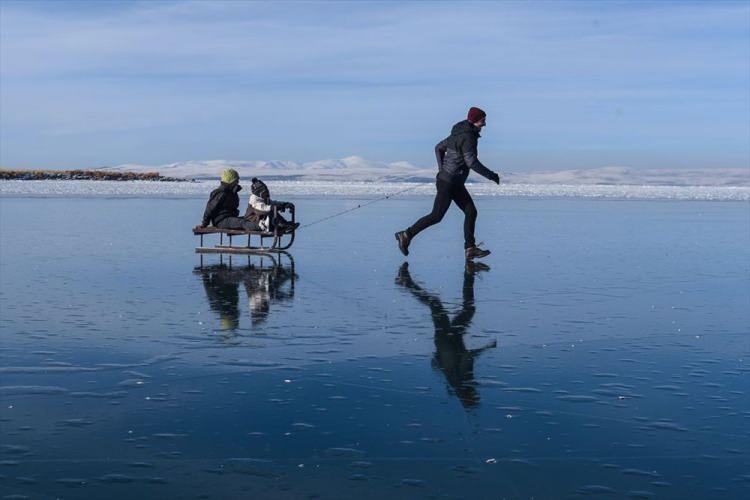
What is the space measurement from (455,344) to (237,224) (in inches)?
328

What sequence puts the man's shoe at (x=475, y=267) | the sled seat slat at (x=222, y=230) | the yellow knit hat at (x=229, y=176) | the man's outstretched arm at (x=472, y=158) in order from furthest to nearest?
the yellow knit hat at (x=229, y=176) < the sled seat slat at (x=222, y=230) < the man's outstretched arm at (x=472, y=158) < the man's shoe at (x=475, y=267)

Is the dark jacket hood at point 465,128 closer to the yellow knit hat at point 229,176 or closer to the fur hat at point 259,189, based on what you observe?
the fur hat at point 259,189

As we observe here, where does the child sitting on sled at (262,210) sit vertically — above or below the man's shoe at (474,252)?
above

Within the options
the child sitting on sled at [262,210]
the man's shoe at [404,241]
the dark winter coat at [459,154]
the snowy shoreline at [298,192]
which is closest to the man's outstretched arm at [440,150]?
the dark winter coat at [459,154]

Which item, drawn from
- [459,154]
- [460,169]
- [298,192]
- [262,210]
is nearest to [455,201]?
[460,169]

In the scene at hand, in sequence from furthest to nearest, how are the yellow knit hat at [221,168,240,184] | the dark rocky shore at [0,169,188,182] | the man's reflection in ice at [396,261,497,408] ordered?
the dark rocky shore at [0,169,188,182] → the yellow knit hat at [221,168,240,184] → the man's reflection in ice at [396,261,497,408]

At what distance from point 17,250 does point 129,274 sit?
13.0ft

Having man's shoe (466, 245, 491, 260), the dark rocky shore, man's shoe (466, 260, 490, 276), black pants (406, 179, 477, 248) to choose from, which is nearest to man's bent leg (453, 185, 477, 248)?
black pants (406, 179, 477, 248)

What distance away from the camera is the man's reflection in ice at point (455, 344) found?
6.45 metres

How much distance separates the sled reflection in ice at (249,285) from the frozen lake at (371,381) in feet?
0.18

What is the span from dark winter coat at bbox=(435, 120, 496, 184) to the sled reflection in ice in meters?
2.77

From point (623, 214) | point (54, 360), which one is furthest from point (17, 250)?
point (623, 214)

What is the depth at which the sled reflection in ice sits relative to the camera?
9586 mm

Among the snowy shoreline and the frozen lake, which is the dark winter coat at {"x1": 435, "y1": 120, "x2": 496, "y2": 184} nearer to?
the frozen lake
